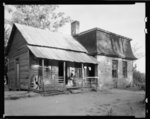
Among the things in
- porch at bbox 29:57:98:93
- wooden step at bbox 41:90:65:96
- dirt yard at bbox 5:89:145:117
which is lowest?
wooden step at bbox 41:90:65:96

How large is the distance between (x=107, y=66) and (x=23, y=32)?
9740 millimetres

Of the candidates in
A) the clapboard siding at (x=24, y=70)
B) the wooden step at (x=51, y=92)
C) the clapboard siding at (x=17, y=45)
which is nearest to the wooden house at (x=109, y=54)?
the wooden step at (x=51, y=92)

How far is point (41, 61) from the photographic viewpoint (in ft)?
44.4

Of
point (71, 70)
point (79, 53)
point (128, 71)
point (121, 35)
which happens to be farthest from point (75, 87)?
point (121, 35)

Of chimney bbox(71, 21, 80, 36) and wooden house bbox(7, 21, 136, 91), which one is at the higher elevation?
chimney bbox(71, 21, 80, 36)

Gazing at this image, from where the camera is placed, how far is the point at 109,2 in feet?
11.3

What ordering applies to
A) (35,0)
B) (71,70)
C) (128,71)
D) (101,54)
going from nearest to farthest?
(35,0) < (71,70) < (101,54) < (128,71)

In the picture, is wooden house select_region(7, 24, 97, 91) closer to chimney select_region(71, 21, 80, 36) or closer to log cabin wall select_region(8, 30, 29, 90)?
log cabin wall select_region(8, 30, 29, 90)

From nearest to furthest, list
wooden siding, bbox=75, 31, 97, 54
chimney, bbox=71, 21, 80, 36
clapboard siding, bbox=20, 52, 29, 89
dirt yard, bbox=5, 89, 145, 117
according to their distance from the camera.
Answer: dirt yard, bbox=5, 89, 145, 117
clapboard siding, bbox=20, 52, 29, 89
wooden siding, bbox=75, 31, 97, 54
chimney, bbox=71, 21, 80, 36

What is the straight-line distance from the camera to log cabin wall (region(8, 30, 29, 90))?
1336 cm

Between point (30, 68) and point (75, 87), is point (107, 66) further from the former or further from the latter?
point (30, 68)

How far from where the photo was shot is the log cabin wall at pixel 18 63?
13365 millimetres

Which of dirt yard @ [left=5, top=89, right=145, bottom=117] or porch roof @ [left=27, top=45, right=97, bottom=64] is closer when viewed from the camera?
dirt yard @ [left=5, top=89, right=145, bottom=117]

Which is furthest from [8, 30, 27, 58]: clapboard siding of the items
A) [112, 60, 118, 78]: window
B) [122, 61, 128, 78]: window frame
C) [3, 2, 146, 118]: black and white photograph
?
[122, 61, 128, 78]: window frame
